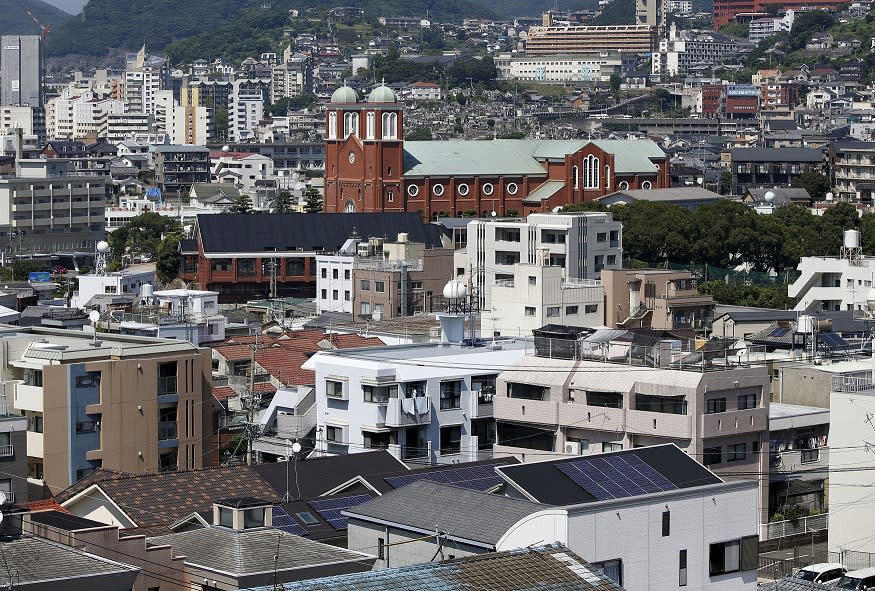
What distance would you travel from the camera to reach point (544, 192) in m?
75.6

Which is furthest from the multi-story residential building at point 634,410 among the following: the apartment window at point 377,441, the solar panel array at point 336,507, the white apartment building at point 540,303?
the white apartment building at point 540,303

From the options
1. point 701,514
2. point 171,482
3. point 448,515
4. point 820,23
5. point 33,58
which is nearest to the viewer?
point 448,515

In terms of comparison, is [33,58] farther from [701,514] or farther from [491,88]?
[701,514]

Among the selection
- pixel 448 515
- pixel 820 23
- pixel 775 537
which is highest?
pixel 820 23

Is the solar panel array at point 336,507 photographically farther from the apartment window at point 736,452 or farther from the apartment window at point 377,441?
the apartment window at point 736,452

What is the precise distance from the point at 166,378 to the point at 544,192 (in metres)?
53.2

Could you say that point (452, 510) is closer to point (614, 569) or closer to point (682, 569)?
point (614, 569)

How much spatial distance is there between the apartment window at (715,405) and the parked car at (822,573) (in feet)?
8.43

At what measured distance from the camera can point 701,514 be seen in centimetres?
1659

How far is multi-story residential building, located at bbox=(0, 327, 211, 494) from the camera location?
22.2 m

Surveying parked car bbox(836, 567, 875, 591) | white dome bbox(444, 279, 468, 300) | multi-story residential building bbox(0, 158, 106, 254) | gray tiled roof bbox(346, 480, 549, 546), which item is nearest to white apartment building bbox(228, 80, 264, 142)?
multi-story residential building bbox(0, 158, 106, 254)

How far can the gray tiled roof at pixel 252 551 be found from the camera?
14305mm

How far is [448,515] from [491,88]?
138405 mm

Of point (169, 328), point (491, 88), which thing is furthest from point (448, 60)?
point (169, 328)
